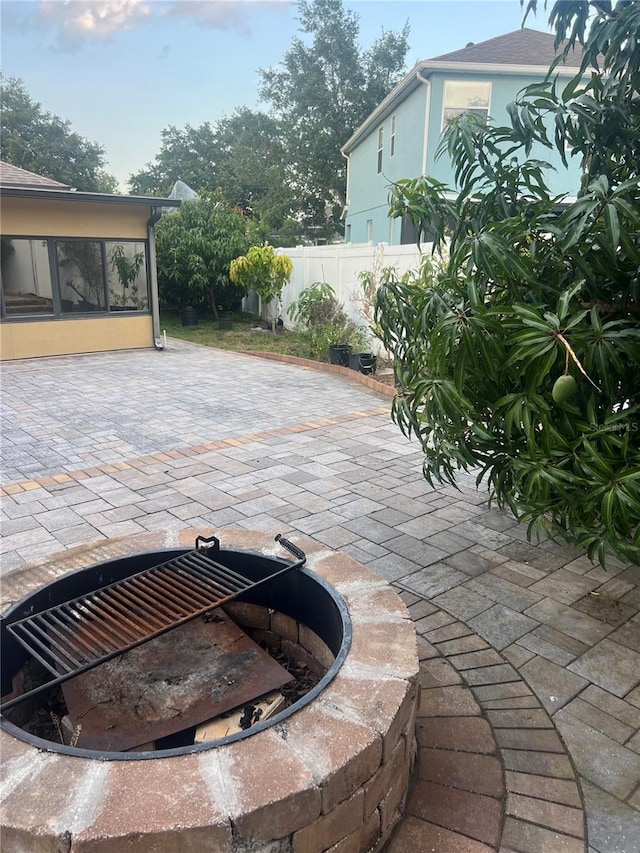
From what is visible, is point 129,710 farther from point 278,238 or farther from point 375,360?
point 278,238

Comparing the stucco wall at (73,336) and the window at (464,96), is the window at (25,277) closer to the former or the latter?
the stucco wall at (73,336)

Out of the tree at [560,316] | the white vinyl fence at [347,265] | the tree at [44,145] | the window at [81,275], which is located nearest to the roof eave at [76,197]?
the window at [81,275]

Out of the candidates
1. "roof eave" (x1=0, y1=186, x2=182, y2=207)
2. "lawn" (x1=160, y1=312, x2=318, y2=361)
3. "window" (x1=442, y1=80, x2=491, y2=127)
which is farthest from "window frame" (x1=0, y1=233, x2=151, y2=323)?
"window" (x1=442, y1=80, x2=491, y2=127)

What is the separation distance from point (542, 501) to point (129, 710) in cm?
164

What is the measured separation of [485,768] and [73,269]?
10.8 meters

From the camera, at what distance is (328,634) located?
7.11 ft

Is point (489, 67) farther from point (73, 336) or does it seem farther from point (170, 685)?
point (170, 685)

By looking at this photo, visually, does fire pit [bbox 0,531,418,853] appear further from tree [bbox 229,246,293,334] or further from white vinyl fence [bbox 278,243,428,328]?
tree [bbox 229,246,293,334]

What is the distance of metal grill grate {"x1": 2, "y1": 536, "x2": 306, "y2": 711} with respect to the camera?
1916 millimetres

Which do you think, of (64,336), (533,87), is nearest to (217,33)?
(533,87)

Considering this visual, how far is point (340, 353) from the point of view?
970 centimetres

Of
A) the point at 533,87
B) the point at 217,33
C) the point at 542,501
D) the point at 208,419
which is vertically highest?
the point at 217,33

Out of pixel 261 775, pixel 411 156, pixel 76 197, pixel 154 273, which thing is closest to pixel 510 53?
pixel 411 156

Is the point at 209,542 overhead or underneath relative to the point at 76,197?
underneath
